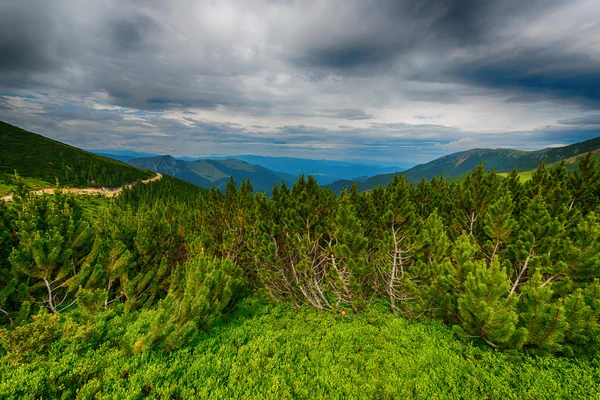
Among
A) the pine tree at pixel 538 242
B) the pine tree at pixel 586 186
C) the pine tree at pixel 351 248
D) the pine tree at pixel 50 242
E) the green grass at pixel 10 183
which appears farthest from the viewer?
the green grass at pixel 10 183

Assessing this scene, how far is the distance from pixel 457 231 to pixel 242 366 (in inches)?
669

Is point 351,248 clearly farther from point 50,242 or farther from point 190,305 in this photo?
point 50,242

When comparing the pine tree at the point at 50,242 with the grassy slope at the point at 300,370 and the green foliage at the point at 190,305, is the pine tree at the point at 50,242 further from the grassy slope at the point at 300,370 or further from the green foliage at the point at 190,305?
the green foliage at the point at 190,305

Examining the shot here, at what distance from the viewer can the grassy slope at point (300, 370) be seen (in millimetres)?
7715

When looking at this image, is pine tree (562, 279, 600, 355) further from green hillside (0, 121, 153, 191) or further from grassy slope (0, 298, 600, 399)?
green hillside (0, 121, 153, 191)

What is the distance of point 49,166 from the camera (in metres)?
116

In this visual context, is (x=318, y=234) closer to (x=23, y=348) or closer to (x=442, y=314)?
(x=442, y=314)

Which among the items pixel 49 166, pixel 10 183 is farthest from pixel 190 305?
pixel 49 166

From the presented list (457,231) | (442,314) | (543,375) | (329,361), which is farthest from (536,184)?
(329,361)

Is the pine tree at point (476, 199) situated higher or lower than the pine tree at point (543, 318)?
higher

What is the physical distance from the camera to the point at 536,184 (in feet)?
67.8

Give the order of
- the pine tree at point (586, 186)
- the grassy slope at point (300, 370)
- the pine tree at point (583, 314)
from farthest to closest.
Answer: the pine tree at point (586, 186) → the pine tree at point (583, 314) → the grassy slope at point (300, 370)

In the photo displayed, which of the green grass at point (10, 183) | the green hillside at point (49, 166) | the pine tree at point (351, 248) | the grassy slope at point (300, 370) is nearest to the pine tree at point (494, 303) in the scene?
the grassy slope at point (300, 370)

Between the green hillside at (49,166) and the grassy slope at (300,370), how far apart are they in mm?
113945
